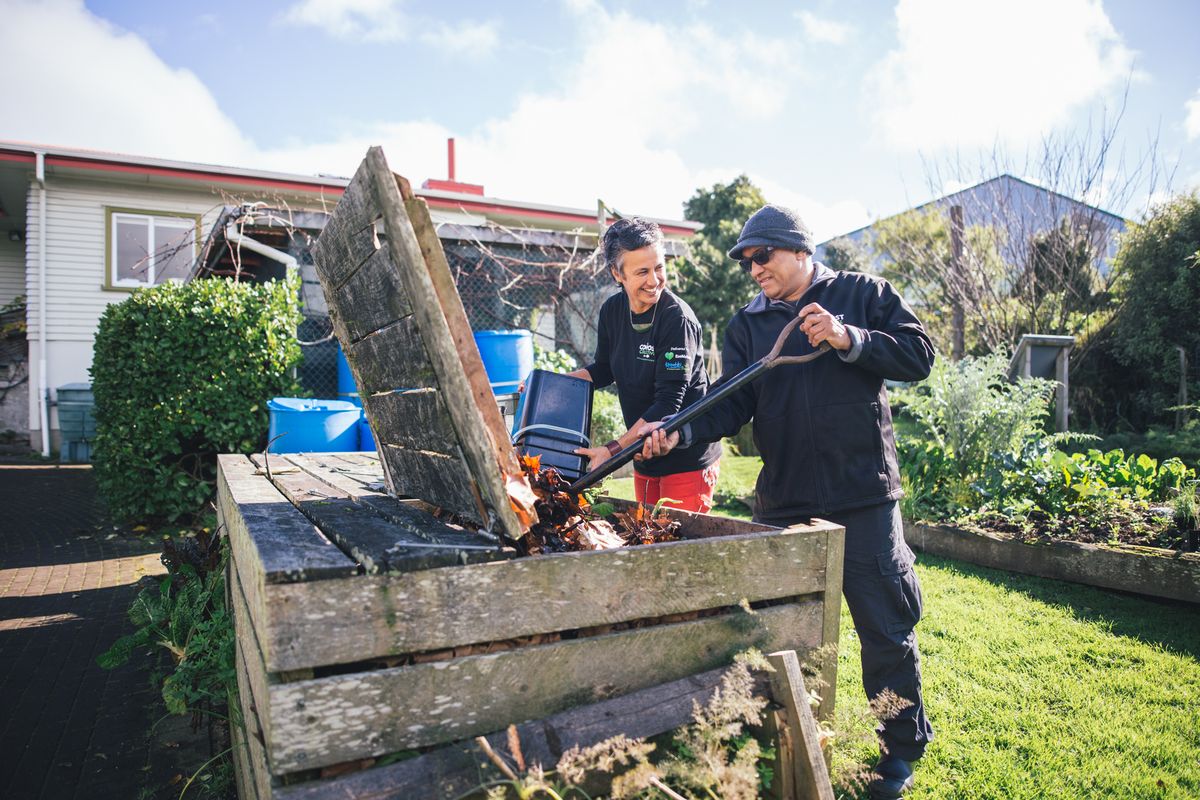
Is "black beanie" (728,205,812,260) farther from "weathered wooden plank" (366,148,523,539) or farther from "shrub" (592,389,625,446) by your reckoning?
"shrub" (592,389,625,446)

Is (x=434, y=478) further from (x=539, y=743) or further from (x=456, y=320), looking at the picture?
(x=539, y=743)

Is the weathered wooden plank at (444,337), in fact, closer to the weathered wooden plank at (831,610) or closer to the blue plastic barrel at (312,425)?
the weathered wooden plank at (831,610)

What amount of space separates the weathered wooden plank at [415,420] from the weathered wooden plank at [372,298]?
213 mm

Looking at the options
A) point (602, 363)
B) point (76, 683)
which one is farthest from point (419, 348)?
point (76, 683)

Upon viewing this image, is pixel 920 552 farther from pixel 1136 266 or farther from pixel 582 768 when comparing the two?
pixel 1136 266

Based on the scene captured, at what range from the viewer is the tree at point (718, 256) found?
76.7 feet

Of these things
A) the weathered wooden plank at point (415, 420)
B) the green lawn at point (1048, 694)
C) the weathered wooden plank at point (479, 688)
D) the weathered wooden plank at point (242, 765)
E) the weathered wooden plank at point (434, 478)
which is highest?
the weathered wooden plank at point (415, 420)

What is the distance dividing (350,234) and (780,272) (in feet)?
5.00

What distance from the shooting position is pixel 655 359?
3.30 meters

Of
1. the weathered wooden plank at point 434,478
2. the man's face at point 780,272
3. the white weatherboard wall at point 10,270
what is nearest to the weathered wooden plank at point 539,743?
the weathered wooden plank at point 434,478

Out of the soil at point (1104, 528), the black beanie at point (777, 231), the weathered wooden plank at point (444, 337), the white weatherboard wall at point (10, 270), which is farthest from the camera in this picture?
the white weatherboard wall at point (10, 270)

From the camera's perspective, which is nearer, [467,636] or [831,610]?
[467,636]

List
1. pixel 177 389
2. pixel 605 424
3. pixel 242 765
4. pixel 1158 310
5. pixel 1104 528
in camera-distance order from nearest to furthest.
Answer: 1. pixel 242 765
2. pixel 1104 528
3. pixel 177 389
4. pixel 605 424
5. pixel 1158 310

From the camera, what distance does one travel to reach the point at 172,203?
1352 centimetres
